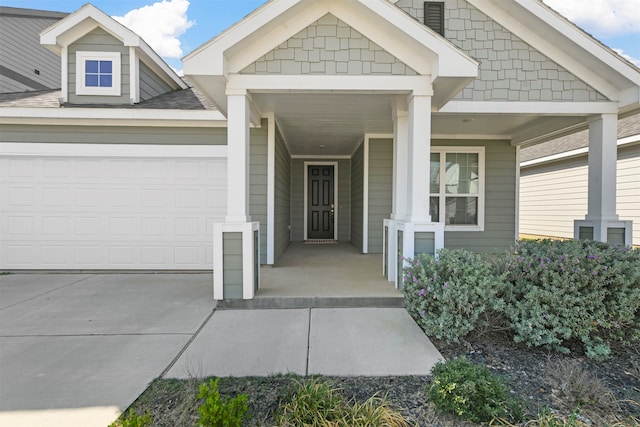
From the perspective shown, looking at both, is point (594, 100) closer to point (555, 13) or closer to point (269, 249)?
point (555, 13)

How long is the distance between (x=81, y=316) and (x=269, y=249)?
2909mm

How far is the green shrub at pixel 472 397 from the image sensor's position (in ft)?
6.47

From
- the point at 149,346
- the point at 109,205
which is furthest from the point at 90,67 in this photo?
the point at 149,346

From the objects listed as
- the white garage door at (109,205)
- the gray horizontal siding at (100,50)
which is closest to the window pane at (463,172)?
the white garage door at (109,205)

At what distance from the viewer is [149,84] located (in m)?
6.70

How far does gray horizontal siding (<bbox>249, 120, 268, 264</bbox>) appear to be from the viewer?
603 cm

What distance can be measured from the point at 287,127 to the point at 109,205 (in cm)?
348

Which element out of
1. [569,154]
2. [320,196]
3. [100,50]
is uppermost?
[100,50]

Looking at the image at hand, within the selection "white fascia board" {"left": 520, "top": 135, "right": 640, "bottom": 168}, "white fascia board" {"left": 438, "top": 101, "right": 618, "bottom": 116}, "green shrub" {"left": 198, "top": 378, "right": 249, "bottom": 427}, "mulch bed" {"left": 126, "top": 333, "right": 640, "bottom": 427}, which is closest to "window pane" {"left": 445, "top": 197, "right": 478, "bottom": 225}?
"white fascia board" {"left": 438, "top": 101, "right": 618, "bottom": 116}

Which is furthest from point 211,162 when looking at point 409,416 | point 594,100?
point 594,100

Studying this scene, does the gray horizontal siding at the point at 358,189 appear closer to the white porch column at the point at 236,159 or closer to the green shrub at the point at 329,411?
the white porch column at the point at 236,159

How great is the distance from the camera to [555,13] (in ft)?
15.1

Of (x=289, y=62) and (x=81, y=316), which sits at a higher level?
(x=289, y=62)

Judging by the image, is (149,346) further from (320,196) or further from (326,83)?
(320,196)
